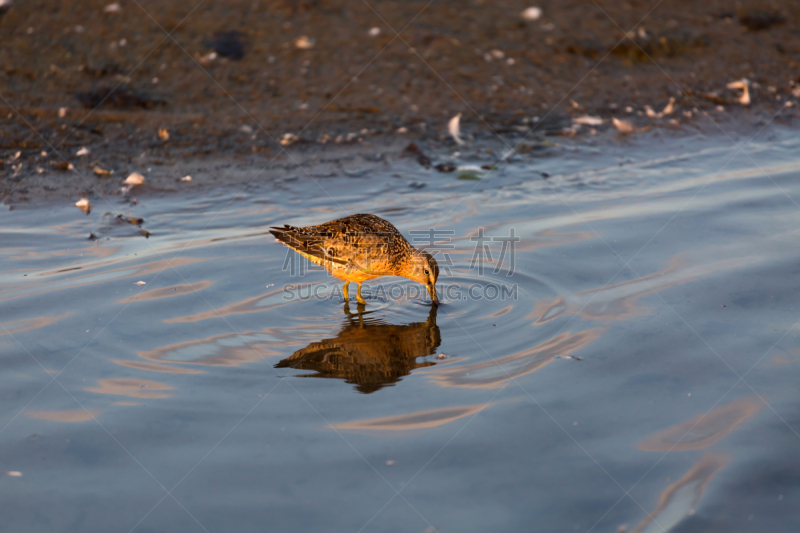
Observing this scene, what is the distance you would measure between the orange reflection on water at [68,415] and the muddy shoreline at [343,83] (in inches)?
189

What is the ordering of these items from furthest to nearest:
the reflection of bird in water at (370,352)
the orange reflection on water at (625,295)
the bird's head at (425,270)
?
the bird's head at (425,270) < the orange reflection on water at (625,295) < the reflection of bird in water at (370,352)

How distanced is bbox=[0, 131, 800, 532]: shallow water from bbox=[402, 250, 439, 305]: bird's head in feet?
0.75

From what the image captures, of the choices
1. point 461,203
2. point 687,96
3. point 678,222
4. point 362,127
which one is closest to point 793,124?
point 687,96

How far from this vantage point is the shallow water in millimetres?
4059

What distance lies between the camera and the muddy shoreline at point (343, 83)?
33.0 ft

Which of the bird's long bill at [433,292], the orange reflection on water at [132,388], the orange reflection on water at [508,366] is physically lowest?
the orange reflection on water at [508,366]

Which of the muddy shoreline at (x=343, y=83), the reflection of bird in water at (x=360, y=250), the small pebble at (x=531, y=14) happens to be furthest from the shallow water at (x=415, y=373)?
the small pebble at (x=531, y=14)

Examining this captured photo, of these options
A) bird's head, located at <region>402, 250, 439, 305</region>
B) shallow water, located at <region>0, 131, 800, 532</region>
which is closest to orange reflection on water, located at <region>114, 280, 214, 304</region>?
shallow water, located at <region>0, 131, 800, 532</region>

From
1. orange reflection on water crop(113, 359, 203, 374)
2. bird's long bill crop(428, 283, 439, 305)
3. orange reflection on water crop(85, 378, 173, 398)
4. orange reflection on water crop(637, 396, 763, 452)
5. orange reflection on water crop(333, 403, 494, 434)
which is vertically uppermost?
bird's long bill crop(428, 283, 439, 305)

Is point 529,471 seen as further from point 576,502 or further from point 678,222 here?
point 678,222

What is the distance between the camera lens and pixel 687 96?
469 inches

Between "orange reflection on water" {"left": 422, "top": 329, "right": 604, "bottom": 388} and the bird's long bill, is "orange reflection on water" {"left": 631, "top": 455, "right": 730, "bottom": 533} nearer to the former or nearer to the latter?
"orange reflection on water" {"left": 422, "top": 329, "right": 604, "bottom": 388}

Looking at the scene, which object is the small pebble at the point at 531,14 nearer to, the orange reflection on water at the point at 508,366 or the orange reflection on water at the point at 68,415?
the orange reflection on water at the point at 508,366

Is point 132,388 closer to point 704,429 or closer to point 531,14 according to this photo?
point 704,429
